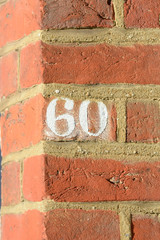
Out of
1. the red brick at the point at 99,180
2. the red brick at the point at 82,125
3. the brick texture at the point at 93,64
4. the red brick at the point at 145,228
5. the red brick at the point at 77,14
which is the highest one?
the red brick at the point at 77,14

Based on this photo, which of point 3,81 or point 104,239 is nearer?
point 104,239

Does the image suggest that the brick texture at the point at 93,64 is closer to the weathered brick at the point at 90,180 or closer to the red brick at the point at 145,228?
the weathered brick at the point at 90,180

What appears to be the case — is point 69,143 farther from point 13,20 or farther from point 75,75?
point 13,20

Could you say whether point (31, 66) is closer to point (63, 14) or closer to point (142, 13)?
point (63, 14)

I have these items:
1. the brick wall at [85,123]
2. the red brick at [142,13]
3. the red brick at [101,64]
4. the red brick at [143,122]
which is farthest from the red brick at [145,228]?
the red brick at [142,13]

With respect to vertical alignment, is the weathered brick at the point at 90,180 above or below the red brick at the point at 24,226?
above

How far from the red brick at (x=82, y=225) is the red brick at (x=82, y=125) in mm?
133

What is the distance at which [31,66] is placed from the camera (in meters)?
1.13

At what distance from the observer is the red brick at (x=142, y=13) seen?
115cm

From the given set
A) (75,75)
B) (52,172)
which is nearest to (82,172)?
(52,172)

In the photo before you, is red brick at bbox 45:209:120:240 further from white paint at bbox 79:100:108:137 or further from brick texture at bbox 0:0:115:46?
brick texture at bbox 0:0:115:46

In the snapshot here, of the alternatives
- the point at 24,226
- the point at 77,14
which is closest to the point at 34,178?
the point at 24,226

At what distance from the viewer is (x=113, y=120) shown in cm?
111

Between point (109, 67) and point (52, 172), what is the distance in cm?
22
